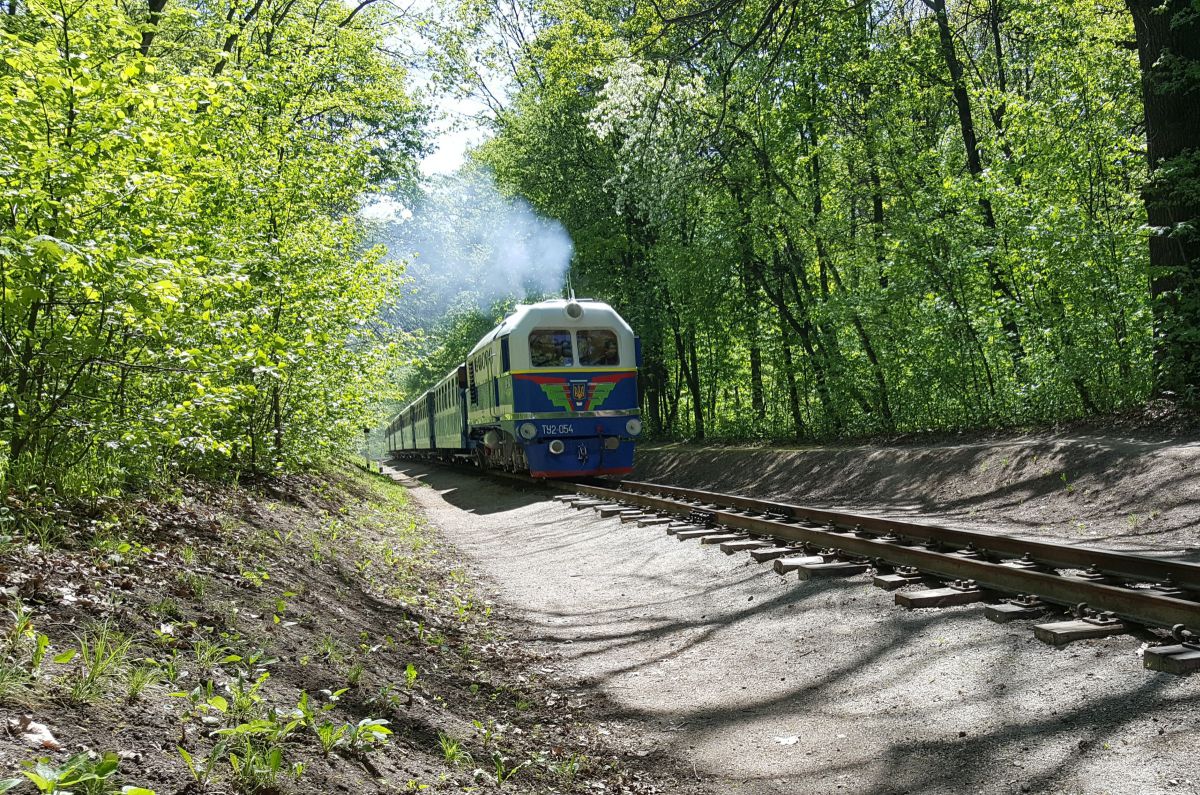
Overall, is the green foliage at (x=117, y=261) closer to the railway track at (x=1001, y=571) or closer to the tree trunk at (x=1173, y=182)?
the railway track at (x=1001, y=571)

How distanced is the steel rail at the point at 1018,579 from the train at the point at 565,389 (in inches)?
328

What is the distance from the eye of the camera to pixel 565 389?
16375mm

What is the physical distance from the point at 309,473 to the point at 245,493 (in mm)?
4256

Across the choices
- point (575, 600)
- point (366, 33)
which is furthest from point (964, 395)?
point (366, 33)

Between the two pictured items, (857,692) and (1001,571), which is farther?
(1001,571)

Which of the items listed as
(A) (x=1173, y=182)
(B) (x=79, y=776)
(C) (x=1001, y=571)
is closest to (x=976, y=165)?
(A) (x=1173, y=182)

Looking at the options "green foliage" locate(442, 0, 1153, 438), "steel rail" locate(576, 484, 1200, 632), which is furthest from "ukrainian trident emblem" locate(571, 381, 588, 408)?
"steel rail" locate(576, 484, 1200, 632)

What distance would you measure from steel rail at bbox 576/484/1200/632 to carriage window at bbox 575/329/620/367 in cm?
876

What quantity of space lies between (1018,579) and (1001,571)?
0.43ft

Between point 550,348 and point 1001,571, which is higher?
point 550,348

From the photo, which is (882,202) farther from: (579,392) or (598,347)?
(579,392)

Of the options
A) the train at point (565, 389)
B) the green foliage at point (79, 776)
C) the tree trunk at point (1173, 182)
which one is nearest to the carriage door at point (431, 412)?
the train at point (565, 389)

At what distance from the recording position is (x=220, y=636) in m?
4.16

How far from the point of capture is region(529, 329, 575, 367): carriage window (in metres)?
16.3
